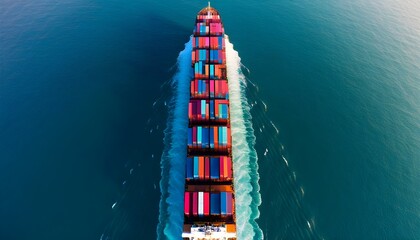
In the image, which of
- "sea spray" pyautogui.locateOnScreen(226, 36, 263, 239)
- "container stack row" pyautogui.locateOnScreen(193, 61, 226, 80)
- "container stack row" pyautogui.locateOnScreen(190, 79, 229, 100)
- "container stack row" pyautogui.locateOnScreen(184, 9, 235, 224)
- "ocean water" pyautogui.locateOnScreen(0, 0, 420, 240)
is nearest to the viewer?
"container stack row" pyautogui.locateOnScreen(184, 9, 235, 224)

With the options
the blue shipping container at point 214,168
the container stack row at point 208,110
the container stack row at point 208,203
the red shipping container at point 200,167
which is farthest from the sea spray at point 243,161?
the red shipping container at point 200,167

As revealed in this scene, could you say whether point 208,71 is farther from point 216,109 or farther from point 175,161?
point 175,161

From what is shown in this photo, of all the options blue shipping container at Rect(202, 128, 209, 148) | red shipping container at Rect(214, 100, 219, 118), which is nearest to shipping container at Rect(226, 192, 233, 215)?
blue shipping container at Rect(202, 128, 209, 148)

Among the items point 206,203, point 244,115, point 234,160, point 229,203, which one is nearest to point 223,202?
point 229,203

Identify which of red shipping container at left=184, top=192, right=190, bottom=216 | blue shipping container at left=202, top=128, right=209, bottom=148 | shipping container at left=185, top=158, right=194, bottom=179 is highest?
Result: blue shipping container at left=202, top=128, right=209, bottom=148

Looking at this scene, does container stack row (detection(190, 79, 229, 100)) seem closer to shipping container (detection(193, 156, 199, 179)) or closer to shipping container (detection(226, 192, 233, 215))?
shipping container (detection(193, 156, 199, 179))

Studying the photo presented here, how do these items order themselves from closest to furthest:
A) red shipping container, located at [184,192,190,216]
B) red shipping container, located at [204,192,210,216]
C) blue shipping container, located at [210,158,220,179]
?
1. red shipping container, located at [184,192,190,216]
2. red shipping container, located at [204,192,210,216]
3. blue shipping container, located at [210,158,220,179]
